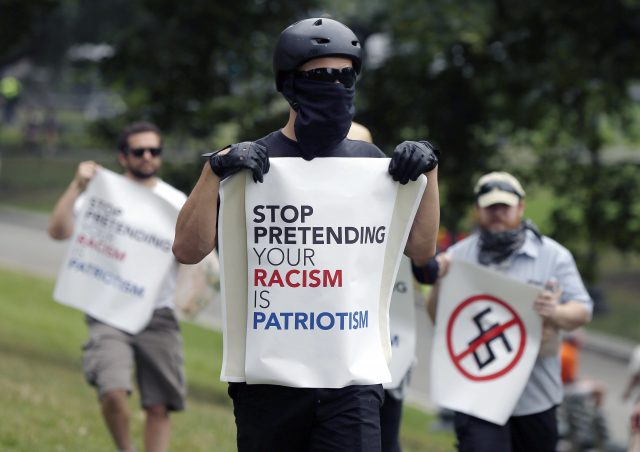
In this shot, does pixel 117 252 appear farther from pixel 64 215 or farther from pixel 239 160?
pixel 239 160

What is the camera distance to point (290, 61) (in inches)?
183

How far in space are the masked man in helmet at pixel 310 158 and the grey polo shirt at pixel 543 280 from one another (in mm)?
2368

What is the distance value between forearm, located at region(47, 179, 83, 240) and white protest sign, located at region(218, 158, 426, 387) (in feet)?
12.8

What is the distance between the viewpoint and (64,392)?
11258 mm

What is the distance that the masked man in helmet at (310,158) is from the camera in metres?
4.60

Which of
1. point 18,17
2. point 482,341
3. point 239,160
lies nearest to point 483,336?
point 482,341

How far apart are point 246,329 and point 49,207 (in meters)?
30.8

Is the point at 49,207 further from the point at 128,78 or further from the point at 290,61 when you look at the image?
the point at 290,61

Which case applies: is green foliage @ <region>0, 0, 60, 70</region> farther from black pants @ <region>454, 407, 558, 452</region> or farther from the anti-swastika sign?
black pants @ <region>454, 407, 558, 452</region>

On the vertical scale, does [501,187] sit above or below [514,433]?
above

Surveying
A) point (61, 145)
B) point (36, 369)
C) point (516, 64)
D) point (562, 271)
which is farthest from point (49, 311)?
point (61, 145)

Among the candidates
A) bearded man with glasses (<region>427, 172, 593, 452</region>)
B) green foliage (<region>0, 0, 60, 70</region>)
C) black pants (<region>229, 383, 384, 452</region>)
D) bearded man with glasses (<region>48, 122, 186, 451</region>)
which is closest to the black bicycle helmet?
black pants (<region>229, 383, 384, 452</region>)

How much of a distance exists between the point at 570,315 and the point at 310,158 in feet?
8.30

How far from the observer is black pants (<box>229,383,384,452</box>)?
15.0 ft
